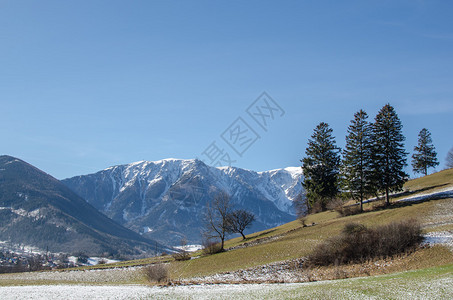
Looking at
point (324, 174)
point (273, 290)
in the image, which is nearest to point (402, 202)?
point (324, 174)

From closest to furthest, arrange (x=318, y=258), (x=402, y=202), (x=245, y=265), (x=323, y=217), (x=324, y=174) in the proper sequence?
(x=318, y=258) < (x=245, y=265) < (x=402, y=202) < (x=323, y=217) < (x=324, y=174)

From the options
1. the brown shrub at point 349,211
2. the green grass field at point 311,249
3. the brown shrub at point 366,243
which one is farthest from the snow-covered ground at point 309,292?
the brown shrub at point 349,211

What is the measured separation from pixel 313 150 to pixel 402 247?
41.2 metres

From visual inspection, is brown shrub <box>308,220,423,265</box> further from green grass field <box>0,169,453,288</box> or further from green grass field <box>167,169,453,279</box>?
green grass field <box>167,169,453,279</box>

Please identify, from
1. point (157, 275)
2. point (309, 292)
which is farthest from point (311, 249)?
point (309, 292)

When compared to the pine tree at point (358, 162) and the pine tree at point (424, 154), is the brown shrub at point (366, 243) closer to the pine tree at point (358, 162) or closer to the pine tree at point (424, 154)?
the pine tree at point (358, 162)

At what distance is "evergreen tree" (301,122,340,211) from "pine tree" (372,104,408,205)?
14.0 m

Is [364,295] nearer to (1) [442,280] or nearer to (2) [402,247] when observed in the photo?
(1) [442,280]

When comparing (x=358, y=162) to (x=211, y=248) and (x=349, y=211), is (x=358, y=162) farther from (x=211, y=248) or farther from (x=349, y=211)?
(x=211, y=248)

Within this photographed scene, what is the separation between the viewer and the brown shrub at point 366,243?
36.5 m

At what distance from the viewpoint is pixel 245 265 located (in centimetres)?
4350

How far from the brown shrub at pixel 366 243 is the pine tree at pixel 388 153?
20.2 metres

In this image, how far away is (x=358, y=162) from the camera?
6153cm

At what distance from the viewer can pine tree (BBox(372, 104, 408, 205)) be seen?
5859 centimetres
